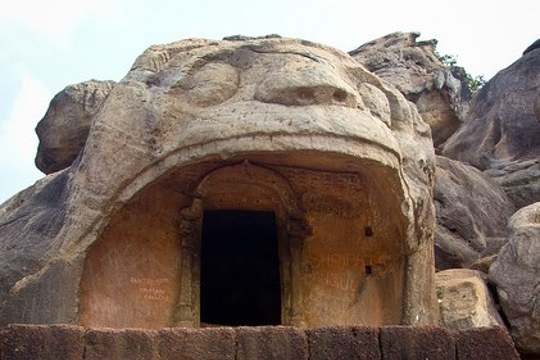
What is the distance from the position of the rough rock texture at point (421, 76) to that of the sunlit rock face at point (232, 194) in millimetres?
→ 5604

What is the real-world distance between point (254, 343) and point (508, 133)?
8.30 meters

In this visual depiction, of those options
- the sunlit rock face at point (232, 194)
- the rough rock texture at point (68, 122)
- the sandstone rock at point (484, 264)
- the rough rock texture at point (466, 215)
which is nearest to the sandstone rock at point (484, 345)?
the sunlit rock face at point (232, 194)

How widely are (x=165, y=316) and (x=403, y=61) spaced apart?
7.94 m

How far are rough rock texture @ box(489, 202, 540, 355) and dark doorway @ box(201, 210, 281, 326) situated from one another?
85.8 inches

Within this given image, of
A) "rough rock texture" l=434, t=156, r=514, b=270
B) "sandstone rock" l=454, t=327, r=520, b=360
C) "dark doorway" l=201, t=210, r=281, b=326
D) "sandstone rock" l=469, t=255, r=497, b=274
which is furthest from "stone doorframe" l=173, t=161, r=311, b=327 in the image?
"rough rock texture" l=434, t=156, r=514, b=270

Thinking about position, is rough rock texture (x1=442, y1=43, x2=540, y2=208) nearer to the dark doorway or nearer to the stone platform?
the dark doorway

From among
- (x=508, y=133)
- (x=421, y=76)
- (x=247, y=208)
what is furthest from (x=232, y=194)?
(x=421, y=76)

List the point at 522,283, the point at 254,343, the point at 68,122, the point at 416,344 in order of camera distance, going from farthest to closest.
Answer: the point at 68,122, the point at 522,283, the point at 416,344, the point at 254,343

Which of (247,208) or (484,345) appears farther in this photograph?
(247,208)

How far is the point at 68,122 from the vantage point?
26.1 ft

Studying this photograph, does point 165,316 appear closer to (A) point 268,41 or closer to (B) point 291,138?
(B) point 291,138

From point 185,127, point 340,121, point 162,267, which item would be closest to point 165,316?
point 162,267

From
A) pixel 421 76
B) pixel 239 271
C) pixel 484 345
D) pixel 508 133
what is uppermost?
pixel 421 76

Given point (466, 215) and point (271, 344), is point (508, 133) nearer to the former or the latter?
point (466, 215)
